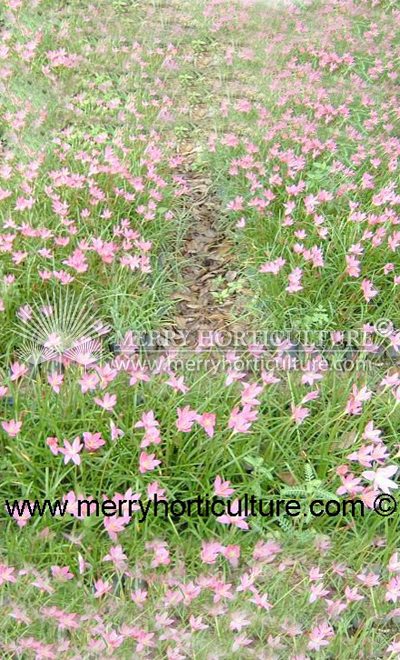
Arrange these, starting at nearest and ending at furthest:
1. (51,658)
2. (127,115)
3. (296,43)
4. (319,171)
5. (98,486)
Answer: (51,658) < (98,486) < (319,171) < (127,115) < (296,43)

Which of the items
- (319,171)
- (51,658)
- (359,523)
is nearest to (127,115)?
Answer: (319,171)

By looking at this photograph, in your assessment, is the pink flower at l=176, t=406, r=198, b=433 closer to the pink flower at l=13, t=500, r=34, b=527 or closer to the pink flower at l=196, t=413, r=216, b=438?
the pink flower at l=196, t=413, r=216, b=438

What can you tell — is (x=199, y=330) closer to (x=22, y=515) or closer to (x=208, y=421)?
(x=208, y=421)

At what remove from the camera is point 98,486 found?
99.4 inches

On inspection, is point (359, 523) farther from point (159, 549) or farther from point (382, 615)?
point (159, 549)

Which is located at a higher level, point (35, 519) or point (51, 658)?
point (35, 519)

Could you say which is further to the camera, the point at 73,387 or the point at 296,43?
the point at 296,43

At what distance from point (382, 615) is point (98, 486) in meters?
1.23

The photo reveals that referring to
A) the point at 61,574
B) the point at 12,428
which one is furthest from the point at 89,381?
the point at 61,574
